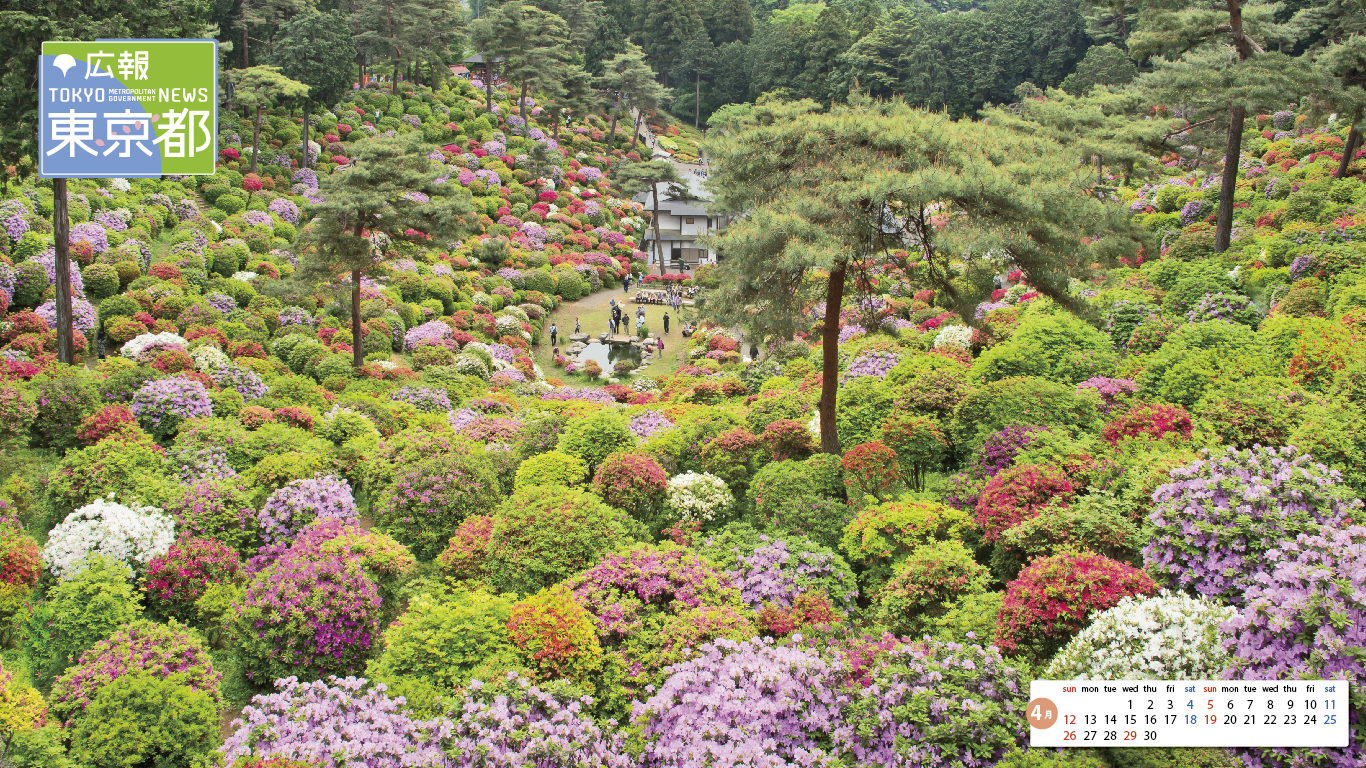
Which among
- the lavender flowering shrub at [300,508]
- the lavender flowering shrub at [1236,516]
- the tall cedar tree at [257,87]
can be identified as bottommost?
the lavender flowering shrub at [300,508]

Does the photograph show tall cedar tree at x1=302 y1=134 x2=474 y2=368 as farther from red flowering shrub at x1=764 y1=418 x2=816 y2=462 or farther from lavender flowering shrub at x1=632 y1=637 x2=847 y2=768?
lavender flowering shrub at x1=632 y1=637 x2=847 y2=768

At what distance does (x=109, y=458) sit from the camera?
464 inches

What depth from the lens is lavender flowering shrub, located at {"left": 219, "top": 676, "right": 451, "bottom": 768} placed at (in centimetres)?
663

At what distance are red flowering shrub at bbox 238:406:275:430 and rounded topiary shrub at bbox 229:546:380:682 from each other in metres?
6.43

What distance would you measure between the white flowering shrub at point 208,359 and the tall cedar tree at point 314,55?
77.9 ft

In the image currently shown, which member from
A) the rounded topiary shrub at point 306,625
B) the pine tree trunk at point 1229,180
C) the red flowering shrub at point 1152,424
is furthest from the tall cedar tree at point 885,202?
the pine tree trunk at point 1229,180

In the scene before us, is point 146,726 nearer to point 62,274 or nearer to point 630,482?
point 630,482

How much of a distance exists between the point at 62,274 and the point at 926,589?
17477 mm

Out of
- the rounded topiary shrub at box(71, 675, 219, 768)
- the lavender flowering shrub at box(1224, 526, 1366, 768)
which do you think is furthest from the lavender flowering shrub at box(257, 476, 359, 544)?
the lavender flowering shrub at box(1224, 526, 1366, 768)

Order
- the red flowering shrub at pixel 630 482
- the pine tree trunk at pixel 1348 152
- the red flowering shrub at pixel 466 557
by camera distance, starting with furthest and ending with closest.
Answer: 1. the pine tree trunk at pixel 1348 152
2. the red flowering shrub at pixel 630 482
3. the red flowering shrub at pixel 466 557

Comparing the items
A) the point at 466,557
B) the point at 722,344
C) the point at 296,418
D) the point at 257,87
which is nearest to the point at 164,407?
the point at 296,418

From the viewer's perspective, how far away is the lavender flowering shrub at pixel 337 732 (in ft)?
21.7

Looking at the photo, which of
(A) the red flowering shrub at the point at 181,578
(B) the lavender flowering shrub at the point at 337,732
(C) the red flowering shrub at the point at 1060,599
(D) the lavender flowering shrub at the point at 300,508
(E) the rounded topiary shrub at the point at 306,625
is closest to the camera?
(B) the lavender flowering shrub at the point at 337,732
